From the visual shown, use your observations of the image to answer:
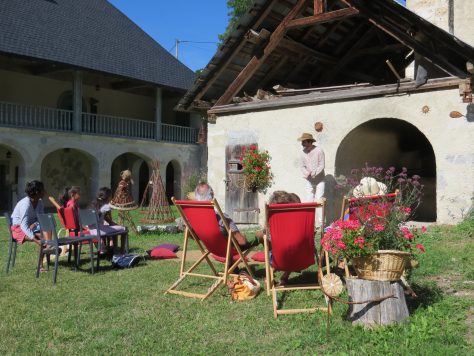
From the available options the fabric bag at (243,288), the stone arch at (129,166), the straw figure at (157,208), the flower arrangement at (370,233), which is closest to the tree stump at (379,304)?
the flower arrangement at (370,233)

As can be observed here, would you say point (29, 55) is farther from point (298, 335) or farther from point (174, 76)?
point (298, 335)

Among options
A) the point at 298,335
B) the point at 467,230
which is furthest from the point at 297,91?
the point at 298,335

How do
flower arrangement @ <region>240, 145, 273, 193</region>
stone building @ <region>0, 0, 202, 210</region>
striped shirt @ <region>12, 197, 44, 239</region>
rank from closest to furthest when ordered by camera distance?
1. striped shirt @ <region>12, 197, 44, 239</region>
2. flower arrangement @ <region>240, 145, 273, 193</region>
3. stone building @ <region>0, 0, 202, 210</region>

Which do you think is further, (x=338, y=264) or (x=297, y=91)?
(x=297, y=91)

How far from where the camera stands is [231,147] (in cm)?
1040

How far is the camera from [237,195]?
411 inches

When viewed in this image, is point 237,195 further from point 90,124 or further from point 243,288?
point 90,124

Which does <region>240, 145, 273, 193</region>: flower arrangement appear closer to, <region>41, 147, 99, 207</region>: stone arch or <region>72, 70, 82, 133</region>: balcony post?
<region>72, 70, 82, 133</region>: balcony post

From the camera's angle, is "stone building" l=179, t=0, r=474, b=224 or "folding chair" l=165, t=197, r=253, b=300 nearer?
"folding chair" l=165, t=197, r=253, b=300

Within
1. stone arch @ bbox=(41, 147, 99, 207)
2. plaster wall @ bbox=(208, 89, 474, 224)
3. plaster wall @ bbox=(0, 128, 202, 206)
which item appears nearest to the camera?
plaster wall @ bbox=(208, 89, 474, 224)

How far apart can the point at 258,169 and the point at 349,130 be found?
1.94 meters

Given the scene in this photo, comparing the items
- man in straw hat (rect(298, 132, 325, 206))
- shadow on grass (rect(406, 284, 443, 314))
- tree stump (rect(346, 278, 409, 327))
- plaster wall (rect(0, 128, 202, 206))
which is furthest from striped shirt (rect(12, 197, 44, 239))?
plaster wall (rect(0, 128, 202, 206))

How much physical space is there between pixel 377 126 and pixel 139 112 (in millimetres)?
14345

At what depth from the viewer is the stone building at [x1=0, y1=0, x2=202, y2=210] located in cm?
1642
